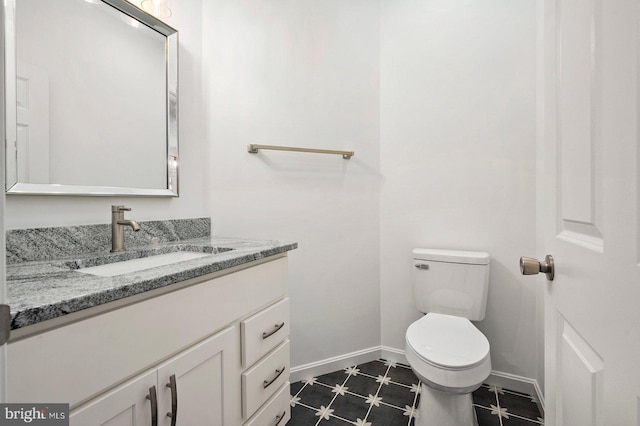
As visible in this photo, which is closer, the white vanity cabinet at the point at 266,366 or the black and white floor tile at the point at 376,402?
the white vanity cabinet at the point at 266,366

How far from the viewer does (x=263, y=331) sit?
1188 millimetres

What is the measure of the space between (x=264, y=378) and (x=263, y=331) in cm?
19

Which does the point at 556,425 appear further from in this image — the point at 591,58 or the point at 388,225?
the point at 388,225

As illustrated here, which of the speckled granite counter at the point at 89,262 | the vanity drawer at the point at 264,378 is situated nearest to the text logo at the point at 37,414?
the speckled granite counter at the point at 89,262

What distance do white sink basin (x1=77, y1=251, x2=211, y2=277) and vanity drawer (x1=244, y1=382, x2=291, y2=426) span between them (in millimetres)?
683

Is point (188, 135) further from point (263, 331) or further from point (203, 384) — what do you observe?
point (203, 384)

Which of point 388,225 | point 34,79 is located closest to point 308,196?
point 388,225

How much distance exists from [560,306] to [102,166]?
1.55 m

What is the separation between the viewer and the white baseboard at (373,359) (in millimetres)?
1739

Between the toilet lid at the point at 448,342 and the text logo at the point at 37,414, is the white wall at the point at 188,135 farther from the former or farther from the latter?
the toilet lid at the point at 448,342

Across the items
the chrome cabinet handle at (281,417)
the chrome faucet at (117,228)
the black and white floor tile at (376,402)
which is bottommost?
the black and white floor tile at (376,402)

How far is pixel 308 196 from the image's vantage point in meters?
1.89

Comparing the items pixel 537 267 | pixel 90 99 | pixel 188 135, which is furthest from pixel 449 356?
pixel 90 99

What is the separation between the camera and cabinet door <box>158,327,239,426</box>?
0.80m
